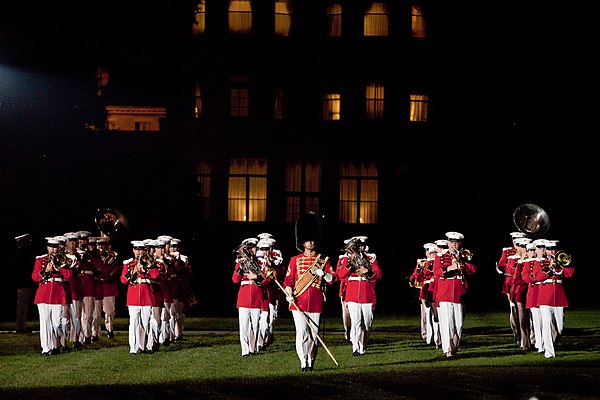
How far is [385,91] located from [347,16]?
3152 millimetres

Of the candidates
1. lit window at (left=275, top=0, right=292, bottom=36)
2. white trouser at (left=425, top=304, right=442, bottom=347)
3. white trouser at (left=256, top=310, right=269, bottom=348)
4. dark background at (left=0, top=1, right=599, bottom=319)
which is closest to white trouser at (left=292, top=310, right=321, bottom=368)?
white trouser at (left=256, top=310, right=269, bottom=348)

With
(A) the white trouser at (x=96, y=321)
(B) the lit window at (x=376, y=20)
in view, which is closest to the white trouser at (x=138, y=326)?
(A) the white trouser at (x=96, y=321)

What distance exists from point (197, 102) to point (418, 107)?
8.34m

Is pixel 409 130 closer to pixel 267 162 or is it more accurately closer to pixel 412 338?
pixel 267 162

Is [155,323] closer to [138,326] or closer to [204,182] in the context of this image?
[138,326]

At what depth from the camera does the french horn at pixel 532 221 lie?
2903cm

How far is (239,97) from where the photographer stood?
175 feet

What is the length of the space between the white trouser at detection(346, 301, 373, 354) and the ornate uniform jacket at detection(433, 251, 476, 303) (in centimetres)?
160

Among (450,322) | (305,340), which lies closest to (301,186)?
(450,322)

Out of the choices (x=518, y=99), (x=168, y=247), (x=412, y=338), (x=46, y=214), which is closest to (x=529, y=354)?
(x=412, y=338)

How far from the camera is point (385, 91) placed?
53.2 metres

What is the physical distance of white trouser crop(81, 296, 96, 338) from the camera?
2852 centimetres

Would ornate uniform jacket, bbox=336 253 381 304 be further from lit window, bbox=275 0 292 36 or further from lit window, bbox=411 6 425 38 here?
lit window, bbox=411 6 425 38

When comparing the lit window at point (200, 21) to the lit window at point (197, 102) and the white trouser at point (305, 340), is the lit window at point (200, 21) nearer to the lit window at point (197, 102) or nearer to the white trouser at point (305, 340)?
the lit window at point (197, 102)
